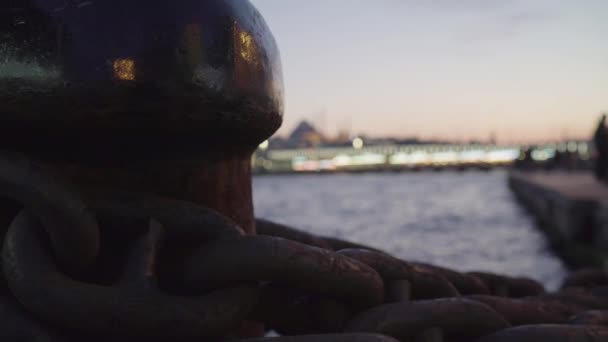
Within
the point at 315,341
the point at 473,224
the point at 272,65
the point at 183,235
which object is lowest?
the point at 473,224

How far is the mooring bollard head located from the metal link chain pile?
0.07m

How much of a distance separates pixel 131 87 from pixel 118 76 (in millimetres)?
21

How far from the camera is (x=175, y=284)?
79cm

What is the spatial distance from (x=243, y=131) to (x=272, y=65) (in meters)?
0.13

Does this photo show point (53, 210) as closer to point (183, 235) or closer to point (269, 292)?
point (183, 235)

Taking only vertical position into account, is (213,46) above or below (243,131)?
above

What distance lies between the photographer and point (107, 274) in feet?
2.60

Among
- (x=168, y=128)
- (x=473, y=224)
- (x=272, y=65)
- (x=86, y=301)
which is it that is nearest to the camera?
(x=86, y=301)

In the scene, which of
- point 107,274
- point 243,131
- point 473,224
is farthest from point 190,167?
point 473,224

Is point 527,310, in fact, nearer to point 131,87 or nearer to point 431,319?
point 431,319

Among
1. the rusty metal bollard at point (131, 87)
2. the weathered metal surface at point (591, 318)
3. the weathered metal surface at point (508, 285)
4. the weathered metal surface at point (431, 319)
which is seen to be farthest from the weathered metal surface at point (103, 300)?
the weathered metal surface at point (508, 285)

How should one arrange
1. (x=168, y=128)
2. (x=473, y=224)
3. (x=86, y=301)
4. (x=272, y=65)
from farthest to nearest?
(x=473, y=224), (x=272, y=65), (x=168, y=128), (x=86, y=301)

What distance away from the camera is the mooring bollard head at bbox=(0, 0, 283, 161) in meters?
0.75

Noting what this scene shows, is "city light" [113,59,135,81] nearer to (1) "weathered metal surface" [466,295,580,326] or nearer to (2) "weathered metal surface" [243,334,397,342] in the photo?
(2) "weathered metal surface" [243,334,397,342]
